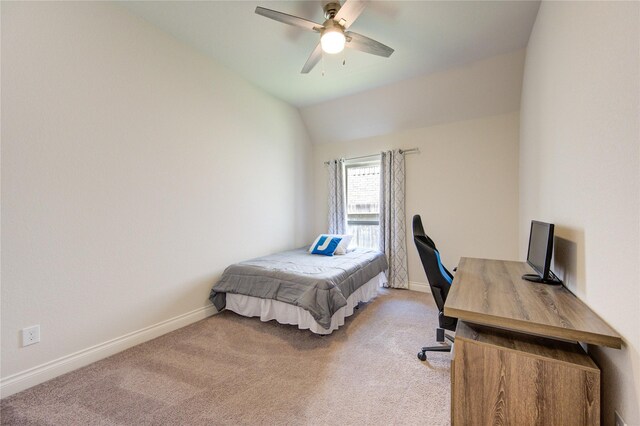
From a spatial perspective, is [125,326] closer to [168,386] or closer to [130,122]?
[168,386]

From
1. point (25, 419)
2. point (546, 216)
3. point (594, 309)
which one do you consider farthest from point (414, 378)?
point (25, 419)

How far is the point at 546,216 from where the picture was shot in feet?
6.42

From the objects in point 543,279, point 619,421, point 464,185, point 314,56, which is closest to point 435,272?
point 543,279

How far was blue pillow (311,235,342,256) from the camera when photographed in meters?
3.50

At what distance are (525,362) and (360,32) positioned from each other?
2.73 metres

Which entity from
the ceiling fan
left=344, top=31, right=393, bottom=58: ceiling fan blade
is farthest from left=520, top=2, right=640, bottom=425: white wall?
the ceiling fan

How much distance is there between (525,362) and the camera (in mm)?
1021

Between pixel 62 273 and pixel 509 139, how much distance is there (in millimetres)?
4639

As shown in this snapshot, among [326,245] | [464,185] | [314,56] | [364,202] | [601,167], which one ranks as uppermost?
[314,56]

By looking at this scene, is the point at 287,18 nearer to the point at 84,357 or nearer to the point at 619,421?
the point at 619,421

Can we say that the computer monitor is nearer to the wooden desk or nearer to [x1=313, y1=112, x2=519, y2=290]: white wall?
the wooden desk

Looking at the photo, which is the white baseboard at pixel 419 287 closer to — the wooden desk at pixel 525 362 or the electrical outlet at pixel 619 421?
the wooden desk at pixel 525 362

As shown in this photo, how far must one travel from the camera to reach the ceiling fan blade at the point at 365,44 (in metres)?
2.06

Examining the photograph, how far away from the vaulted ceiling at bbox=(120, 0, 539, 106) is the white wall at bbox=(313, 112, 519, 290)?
2.98ft
